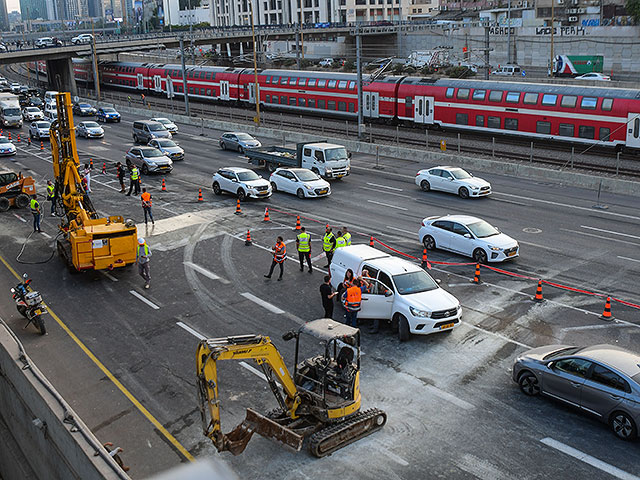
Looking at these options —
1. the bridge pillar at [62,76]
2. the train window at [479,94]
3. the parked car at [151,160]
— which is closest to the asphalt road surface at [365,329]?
the parked car at [151,160]

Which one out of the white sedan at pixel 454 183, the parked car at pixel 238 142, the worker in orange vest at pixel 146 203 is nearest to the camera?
the worker in orange vest at pixel 146 203

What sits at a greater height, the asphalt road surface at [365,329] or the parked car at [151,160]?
the parked car at [151,160]

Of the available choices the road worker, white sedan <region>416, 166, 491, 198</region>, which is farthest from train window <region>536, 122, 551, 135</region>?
the road worker

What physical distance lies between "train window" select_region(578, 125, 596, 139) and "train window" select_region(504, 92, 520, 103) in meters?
4.52

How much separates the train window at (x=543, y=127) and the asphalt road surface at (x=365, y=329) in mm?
8051

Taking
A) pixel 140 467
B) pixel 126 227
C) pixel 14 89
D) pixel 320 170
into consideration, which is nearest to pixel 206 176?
pixel 320 170

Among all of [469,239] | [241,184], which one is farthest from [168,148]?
[469,239]

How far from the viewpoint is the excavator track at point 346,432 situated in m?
12.5

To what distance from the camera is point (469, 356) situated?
1661cm

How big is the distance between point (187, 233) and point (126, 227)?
216 inches

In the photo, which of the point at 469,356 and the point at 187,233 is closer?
the point at 469,356

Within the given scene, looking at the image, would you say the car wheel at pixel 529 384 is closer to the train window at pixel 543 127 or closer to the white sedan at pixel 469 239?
the white sedan at pixel 469 239

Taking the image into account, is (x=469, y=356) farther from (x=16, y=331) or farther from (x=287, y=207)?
(x=287, y=207)

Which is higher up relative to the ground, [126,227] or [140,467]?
[126,227]
